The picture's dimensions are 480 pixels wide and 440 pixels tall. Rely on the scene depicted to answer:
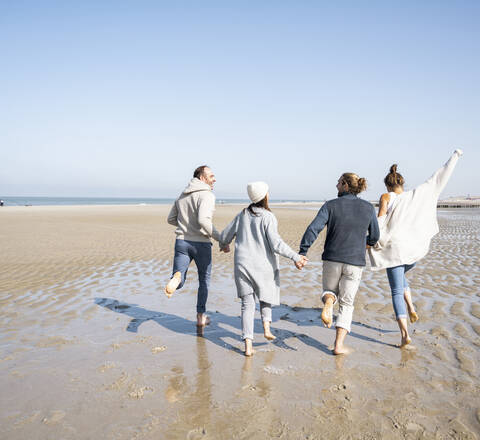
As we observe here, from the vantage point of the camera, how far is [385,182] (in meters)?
4.60

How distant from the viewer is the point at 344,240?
4086 millimetres

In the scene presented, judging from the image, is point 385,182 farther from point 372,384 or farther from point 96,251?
point 96,251

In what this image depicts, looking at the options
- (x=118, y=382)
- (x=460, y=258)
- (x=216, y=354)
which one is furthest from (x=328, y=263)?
(x=460, y=258)

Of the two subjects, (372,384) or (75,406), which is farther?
(372,384)

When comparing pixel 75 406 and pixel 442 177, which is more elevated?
pixel 442 177

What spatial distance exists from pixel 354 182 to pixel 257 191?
109 centimetres

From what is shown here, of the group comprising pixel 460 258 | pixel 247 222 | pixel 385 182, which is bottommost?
pixel 460 258

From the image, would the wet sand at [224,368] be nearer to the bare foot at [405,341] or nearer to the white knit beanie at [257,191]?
the bare foot at [405,341]

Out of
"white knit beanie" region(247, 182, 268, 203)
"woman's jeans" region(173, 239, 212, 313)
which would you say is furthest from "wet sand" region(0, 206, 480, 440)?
"white knit beanie" region(247, 182, 268, 203)

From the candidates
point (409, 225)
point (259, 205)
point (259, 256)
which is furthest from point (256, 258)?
point (409, 225)

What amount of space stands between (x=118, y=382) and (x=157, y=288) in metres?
4.08

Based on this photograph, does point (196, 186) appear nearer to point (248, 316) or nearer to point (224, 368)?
point (248, 316)

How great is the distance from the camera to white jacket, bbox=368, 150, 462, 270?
4.40 m

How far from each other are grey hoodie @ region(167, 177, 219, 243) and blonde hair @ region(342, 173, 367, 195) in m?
1.65
